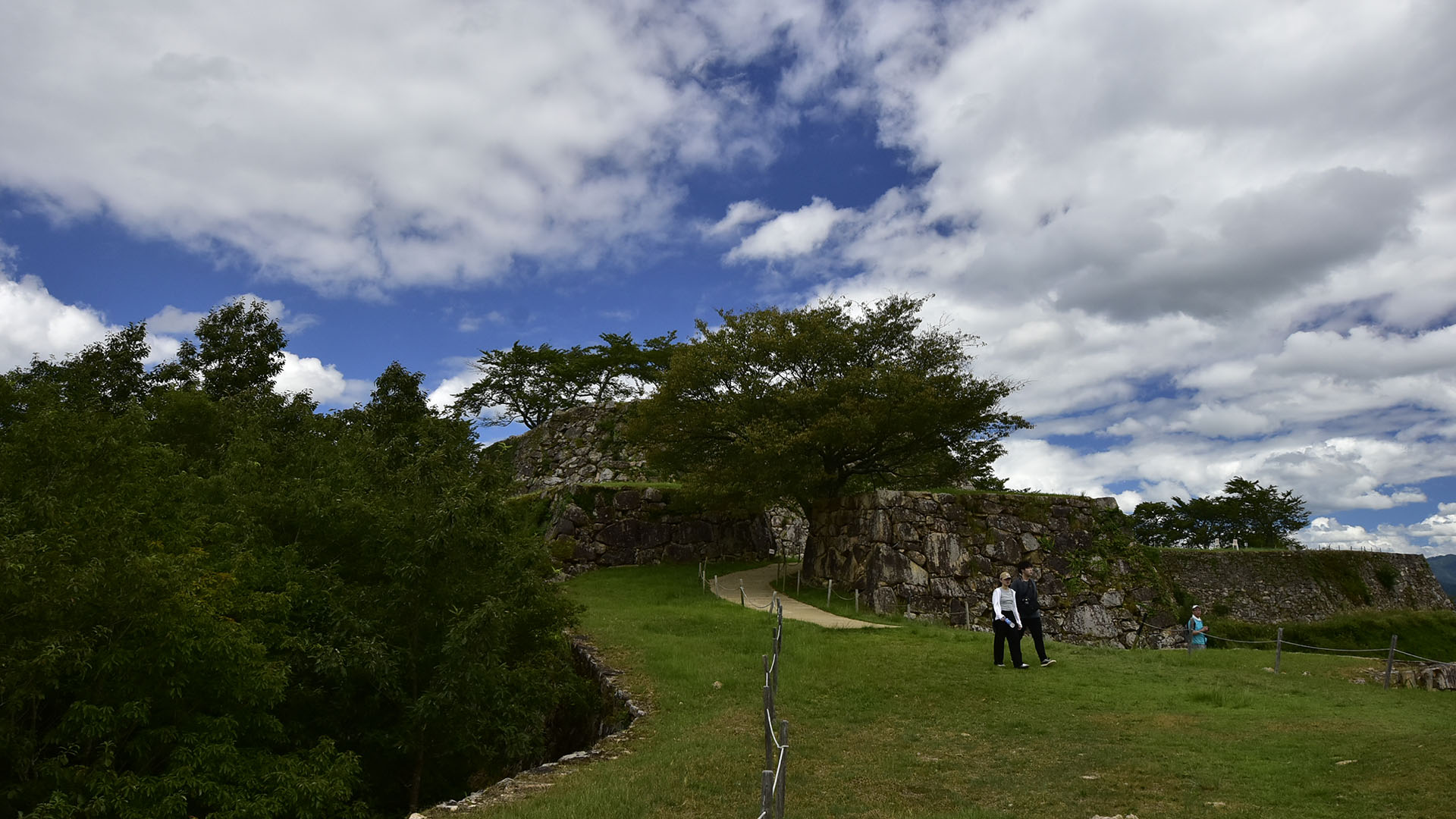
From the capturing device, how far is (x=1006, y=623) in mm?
13383

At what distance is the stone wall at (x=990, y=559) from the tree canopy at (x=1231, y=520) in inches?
1134

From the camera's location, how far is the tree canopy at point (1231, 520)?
49.8 metres

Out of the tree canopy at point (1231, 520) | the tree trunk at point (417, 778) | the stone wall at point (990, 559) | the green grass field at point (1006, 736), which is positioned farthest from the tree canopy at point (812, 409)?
the tree canopy at point (1231, 520)

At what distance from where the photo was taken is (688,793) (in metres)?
7.75

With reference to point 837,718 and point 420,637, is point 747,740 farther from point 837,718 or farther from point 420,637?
point 420,637

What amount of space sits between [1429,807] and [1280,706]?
5.44 metres

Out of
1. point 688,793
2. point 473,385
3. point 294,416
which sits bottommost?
point 688,793

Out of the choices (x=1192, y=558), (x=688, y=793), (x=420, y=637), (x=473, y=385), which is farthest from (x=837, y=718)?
(x=473, y=385)

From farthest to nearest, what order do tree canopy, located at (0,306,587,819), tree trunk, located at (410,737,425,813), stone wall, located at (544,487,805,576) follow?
1. stone wall, located at (544,487,805,576)
2. tree trunk, located at (410,737,425,813)
3. tree canopy, located at (0,306,587,819)

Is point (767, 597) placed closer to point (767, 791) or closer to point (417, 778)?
point (417, 778)

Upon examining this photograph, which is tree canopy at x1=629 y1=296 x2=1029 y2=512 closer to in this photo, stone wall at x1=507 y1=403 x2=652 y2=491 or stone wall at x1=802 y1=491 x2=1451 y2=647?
stone wall at x1=802 y1=491 x2=1451 y2=647

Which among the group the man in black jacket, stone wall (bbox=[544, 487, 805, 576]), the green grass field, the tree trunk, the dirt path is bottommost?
the tree trunk

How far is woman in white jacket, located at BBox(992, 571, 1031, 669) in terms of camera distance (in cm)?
1324

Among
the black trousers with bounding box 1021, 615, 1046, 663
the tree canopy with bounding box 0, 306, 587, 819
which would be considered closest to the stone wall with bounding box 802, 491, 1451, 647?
the black trousers with bounding box 1021, 615, 1046, 663
